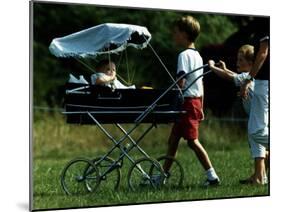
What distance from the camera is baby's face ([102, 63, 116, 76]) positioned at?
28.4 ft

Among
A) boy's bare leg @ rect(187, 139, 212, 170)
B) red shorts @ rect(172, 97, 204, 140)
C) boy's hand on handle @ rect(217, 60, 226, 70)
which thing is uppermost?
boy's hand on handle @ rect(217, 60, 226, 70)

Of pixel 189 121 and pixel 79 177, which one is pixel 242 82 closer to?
pixel 189 121

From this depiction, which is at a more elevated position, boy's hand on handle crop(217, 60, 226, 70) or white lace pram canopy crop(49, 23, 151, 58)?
white lace pram canopy crop(49, 23, 151, 58)

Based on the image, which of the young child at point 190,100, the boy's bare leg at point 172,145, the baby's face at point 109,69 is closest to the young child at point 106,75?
the baby's face at point 109,69

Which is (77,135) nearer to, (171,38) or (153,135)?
(153,135)

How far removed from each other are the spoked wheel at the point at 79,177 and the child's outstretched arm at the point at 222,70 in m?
1.77

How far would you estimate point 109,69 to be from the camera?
28.4ft

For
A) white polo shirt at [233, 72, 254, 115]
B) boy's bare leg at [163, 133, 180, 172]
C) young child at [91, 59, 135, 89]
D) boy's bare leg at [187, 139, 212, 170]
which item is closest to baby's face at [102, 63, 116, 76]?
young child at [91, 59, 135, 89]

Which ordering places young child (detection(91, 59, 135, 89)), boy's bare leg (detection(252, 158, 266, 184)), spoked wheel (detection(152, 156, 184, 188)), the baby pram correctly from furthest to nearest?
1. boy's bare leg (detection(252, 158, 266, 184))
2. spoked wheel (detection(152, 156, 184, 188))
3. young child (detection(91, 59, 135, 89))
4. the baby pram

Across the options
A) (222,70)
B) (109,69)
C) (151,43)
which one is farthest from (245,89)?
(109,69)

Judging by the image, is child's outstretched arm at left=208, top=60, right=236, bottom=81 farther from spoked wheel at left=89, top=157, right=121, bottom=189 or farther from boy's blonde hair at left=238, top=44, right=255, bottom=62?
spoked wheel at left=89, top=157, right=121, bottom=189

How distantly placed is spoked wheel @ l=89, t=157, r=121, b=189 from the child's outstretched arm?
1559 mm

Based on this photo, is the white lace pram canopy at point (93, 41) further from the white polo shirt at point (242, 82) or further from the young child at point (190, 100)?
the white polo shirt at point (242, 82)

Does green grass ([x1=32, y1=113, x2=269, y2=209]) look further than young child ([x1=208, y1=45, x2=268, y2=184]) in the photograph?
No
